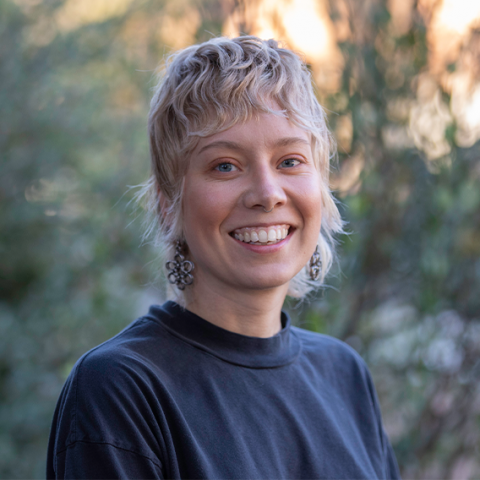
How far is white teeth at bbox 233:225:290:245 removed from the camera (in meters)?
1.24

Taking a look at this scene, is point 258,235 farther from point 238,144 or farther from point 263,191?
point 238,144

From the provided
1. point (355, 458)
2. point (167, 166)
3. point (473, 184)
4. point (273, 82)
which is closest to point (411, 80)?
point (473, 184)

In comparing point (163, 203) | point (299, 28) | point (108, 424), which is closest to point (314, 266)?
point (163, 203)

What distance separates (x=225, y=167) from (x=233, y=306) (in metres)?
0.36

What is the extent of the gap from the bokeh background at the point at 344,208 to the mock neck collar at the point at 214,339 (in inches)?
18.1

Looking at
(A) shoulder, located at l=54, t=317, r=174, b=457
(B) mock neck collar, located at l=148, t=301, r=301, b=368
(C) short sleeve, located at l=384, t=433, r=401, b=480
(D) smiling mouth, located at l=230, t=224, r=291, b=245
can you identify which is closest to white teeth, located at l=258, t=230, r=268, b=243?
(D) smiling mouth, located at l=230, t=224, r=291, b=245

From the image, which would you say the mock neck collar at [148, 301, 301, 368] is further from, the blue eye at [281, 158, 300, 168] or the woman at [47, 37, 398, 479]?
the blue eye at [281, 158, 300, 168]

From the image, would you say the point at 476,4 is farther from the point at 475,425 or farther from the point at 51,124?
the point at 51,124

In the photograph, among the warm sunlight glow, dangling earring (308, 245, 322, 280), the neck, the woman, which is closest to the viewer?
the woman

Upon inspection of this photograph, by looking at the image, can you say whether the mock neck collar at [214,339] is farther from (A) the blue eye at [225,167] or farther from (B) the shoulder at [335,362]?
(A) the blue eye at [225,167]

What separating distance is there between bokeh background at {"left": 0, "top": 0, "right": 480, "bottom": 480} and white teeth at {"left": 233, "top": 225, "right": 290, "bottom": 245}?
0.51 meters

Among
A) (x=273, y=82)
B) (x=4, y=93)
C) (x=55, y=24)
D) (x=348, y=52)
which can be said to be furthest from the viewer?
(x=55, y=24)

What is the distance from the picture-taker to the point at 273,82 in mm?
1257

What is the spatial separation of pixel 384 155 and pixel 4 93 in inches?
88.7
